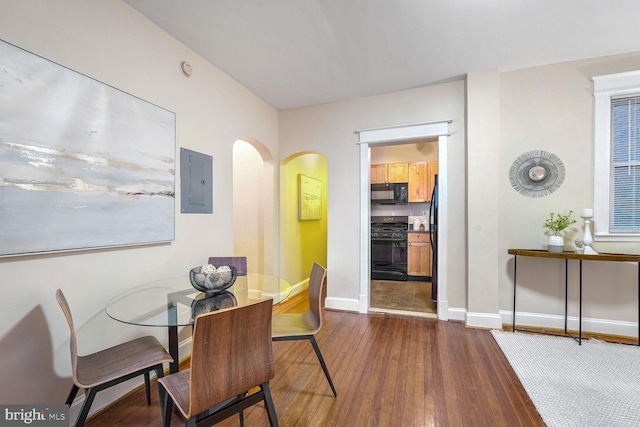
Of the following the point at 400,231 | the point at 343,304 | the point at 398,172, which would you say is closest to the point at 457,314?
the point at 343,304

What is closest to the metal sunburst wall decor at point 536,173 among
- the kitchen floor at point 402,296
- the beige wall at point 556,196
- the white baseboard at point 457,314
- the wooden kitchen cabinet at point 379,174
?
the beige wall at point 556,196

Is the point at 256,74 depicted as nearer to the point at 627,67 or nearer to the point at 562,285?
the point at 627,67

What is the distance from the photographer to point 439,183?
10.9ft

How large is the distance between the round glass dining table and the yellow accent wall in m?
1.93

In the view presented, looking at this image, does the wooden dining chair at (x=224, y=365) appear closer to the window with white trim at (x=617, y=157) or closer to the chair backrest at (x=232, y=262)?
the chair backrest at (x=232, y=262)

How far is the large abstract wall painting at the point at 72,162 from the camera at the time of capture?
4.71 feet

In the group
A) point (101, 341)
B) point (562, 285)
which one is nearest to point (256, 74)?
point (101, 341)

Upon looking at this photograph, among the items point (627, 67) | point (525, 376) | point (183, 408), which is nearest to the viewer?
point (183, 408)

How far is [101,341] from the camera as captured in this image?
6.10ft

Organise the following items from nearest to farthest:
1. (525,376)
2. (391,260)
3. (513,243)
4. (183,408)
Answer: (183,408)
(525,376)
(513,243)
(391,260)

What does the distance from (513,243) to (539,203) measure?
0.51 metres

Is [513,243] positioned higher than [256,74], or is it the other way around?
[256,74]

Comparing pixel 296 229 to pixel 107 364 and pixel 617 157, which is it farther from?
pixel 617 157

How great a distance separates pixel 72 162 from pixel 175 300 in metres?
1.03
